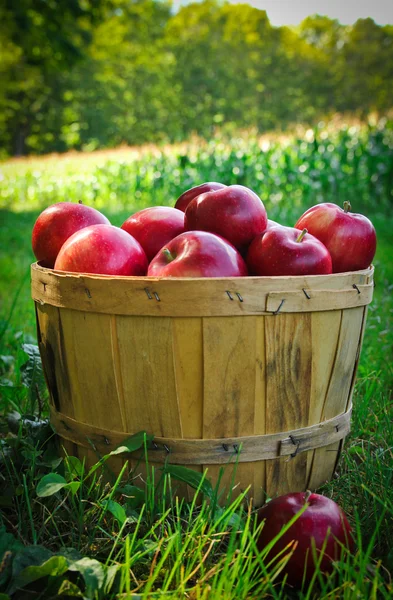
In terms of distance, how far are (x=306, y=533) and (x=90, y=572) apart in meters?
0.51

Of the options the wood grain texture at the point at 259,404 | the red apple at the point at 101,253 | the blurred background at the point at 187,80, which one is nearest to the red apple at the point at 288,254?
the wood grain texture at the point at 259,404

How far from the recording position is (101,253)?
5.68ft

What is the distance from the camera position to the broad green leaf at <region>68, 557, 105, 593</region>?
125cm

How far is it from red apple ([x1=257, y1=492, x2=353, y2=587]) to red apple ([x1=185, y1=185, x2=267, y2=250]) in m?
0.86

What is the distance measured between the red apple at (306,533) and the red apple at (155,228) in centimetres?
97

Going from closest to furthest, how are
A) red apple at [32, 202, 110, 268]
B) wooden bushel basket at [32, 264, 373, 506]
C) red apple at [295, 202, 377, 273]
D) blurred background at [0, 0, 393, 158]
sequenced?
wooden bushel basket at [32, 264, 373, 506], red apple at [295, 202, 377, 273], red apple at [32, 202, 110, 268], blurred background at [0, 0, 393, 158]

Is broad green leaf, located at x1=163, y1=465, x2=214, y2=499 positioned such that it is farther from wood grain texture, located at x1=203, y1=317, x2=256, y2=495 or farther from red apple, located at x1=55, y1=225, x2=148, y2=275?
red apple, located at x1=55, y1=225, x2=148, y2=275

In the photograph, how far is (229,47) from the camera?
5178 centimetres

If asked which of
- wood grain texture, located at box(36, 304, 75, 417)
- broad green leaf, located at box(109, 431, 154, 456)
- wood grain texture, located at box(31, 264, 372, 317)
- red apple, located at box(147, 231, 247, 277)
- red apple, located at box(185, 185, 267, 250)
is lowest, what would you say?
broad green leaf, located at box(109, 431, 154, 456)

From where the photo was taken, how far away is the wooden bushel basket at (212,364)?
5.10 ft

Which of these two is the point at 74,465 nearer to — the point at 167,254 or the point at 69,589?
the point at 69,589

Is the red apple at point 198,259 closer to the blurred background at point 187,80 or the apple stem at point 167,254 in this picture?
the apple stem at point 167,254

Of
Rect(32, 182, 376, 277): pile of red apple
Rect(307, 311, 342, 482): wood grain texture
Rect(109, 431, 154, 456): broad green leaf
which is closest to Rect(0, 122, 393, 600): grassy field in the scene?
Rect(109, 431, 154, 456): broad green leaf

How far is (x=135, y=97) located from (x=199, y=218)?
143 ft
